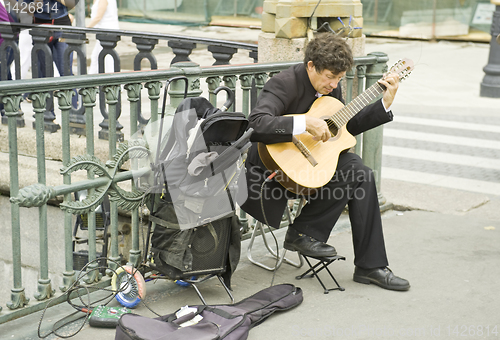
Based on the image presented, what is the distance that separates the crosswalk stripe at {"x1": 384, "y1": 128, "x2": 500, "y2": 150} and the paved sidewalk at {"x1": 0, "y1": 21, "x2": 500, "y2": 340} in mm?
2255

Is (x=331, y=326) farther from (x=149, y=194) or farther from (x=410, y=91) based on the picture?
(x=410, y=91)

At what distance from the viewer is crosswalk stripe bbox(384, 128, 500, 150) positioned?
28.2 feet

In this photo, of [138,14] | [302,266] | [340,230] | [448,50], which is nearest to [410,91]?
[448,50]

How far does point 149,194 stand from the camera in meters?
3.93

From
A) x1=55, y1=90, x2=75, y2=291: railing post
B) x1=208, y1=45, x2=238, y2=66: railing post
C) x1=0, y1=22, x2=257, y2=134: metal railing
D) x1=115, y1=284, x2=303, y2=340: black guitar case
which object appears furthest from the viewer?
x1=0, y1=22, x2=257, y2=134: metal railing

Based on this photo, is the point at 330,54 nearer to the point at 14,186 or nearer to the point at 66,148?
the point at 66,148

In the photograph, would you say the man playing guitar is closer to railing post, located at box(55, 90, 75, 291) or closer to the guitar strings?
the guitar strings

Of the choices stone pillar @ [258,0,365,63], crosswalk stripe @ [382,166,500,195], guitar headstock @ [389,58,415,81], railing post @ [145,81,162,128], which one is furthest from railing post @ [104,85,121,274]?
crosswalk stripe @ [382,166,500,195]

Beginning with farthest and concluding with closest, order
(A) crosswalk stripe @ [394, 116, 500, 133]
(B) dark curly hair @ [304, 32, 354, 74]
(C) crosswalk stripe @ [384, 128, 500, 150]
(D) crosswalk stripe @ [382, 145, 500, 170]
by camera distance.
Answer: (A) crosswalk stripe @ [394, 116, 500, 133] → (C) crosswalk stripe @ [384, 128, 500, 150] → (D) crosswalk stripe @ [382, 145, 500, 170] → (B) dark curly hair @ [304, 32, 354, 74]

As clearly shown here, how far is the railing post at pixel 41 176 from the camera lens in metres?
3.45

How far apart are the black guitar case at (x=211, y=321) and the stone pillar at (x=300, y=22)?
2.51 m

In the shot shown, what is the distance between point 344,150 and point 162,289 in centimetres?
144

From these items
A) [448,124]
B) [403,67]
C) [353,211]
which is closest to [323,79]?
[403,67]

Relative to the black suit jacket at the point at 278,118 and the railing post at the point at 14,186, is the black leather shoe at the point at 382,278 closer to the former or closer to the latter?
the black suit jacket at the point at 278,118
